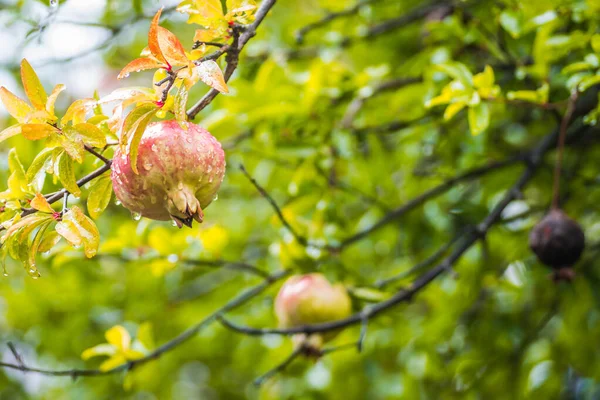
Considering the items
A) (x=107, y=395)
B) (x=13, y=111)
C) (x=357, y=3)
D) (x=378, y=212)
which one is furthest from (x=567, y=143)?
(x=107, y=395)

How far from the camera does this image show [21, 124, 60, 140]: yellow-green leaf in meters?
0.98

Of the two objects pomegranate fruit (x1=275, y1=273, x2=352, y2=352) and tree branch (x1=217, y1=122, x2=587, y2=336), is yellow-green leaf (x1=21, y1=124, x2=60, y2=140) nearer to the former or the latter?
tree branch (x1=217, y1=122, x2=587, y2=336)

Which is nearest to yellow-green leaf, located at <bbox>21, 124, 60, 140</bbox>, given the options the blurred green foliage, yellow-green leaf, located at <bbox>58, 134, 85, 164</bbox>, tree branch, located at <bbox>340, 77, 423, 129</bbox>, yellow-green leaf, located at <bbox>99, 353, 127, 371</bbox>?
yellow-green leaf, located at <bbox>58, 134, 85, 164</bbox>

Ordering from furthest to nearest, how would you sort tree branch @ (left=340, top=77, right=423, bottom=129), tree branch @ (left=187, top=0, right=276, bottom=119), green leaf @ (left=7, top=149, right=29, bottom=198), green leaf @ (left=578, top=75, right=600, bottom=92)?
tree branch @ (left=340, top=77, right=423, bottom=129), green leaf @ (left=578, top=75, right=600, bottom=92), green leaf @ (left=7, top=149, right=29, bottom=198), tree branch @ (left=187, top=0, right=276, bottom=119)

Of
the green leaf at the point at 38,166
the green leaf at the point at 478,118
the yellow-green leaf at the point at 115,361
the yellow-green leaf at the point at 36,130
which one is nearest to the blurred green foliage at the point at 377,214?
the green leaf at the point at 478,118

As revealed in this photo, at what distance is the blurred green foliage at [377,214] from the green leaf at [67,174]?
637 millimetres

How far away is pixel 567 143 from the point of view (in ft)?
7.31

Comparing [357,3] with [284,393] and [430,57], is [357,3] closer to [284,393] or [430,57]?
[430,57]

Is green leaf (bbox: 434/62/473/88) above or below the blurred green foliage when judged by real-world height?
above

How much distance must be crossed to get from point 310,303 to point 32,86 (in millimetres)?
1183

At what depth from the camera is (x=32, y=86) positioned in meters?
1.01

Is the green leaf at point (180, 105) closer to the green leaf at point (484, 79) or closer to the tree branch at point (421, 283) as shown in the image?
the tree branch at point (421, 283)

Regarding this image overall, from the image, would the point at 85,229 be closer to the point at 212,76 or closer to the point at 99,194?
the point at 99,194

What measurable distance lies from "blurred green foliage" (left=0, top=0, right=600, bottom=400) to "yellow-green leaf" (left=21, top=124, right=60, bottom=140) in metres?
0.65
